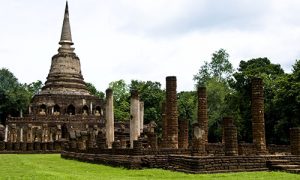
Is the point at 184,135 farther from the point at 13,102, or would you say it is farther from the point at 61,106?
the point at 13,102

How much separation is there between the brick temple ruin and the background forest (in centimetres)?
711

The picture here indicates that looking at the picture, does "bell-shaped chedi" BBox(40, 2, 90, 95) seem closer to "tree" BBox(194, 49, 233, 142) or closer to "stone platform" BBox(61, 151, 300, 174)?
"tree" BBox(194, 49, 233, 142)

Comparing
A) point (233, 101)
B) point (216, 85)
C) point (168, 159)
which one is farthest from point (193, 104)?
point (168, 159)

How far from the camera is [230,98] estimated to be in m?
40.6

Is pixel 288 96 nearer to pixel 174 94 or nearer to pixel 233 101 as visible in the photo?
pixel 233 101

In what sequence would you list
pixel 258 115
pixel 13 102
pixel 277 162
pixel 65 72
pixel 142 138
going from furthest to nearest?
pixel 13 102 < pixel 65 72 < pixel 142 138 < pixel 258 115 < pixel 277 162

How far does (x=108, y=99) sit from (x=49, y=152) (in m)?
11.1

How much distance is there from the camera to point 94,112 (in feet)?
168

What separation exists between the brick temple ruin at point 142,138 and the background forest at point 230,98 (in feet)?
23.3

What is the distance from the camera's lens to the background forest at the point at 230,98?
106 feet

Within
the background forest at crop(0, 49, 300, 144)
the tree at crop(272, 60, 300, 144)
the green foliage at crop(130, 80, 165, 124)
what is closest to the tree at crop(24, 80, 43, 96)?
the background forest at crop(0, 49, 300, 144)

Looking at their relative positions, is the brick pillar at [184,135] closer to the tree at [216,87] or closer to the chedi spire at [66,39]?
the tree at [216,87]

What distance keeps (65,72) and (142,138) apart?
2930 centimetres

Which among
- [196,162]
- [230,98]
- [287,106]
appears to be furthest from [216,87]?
[196,162]
